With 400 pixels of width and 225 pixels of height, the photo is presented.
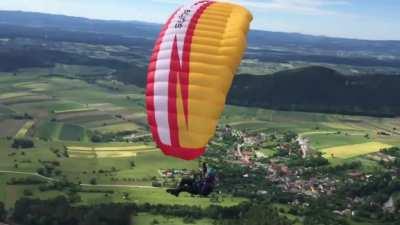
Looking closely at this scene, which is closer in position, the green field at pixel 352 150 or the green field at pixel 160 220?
the green field at pixel 160 220

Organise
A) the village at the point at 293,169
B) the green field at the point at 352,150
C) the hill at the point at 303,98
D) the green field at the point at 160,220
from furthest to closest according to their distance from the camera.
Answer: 1. the hill at the point at 303,98
2. the green field at the point at 352,150
3. the village at the point at 293,169
4. the green field at the point at 160,220

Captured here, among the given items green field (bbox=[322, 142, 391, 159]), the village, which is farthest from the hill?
green field (bbox=[322, 142, 391, 159])

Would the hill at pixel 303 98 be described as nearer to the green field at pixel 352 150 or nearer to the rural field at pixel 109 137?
the rural field at pixel 109 137

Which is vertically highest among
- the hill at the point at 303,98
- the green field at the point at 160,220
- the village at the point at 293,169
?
the green field at the point at 160,220

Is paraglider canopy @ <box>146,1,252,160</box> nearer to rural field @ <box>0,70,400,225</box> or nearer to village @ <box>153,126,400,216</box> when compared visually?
rural field @ <box>0,70,400,225</box>

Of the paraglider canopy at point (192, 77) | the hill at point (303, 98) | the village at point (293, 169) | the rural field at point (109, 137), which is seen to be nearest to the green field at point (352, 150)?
the rural field at point (109, 137)

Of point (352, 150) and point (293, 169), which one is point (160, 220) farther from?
point (352, 150)

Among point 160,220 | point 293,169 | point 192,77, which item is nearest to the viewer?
point 192,77

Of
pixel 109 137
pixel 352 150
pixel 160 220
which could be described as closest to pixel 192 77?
pixel 160 220

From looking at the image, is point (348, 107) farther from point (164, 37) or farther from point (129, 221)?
point (164, 37)

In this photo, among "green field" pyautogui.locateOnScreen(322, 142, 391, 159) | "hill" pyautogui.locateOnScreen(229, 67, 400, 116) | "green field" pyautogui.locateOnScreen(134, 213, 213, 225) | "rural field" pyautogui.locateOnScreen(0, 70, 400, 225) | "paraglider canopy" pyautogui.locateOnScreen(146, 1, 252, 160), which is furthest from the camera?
"hill" pyautogui.locateOnScreen(229, 67, 400, 116)

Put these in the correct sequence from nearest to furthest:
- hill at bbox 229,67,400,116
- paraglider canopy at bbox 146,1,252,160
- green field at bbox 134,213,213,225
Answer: paraglider canopy at bbox 146,1,252,160 < green field at bbox 134,213,213,225 < hill at bbox 229,67,400,116

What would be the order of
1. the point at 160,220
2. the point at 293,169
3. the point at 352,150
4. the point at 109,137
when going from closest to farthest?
1. the point at 160,220
2. the point at 293,169
3. the point at 352,150
4. the point at 109,137

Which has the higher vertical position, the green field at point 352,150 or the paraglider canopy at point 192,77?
the paraglider canopy at point 192,77
